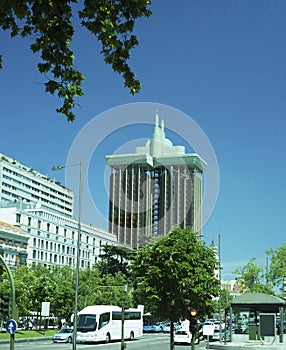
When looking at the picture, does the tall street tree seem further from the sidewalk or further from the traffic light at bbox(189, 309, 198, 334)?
the sidewalk

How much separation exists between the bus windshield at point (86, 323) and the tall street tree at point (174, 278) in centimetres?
2385

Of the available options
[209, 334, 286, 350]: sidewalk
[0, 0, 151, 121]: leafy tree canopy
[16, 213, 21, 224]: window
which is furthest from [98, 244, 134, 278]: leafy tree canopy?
[0, 0, 151, 121]: leafy tree canopy

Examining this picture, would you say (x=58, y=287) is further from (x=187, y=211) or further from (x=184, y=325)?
(x=187, y=211)

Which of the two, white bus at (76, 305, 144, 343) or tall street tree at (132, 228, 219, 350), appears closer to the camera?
tall street tree at (132, 228, 219, 350)

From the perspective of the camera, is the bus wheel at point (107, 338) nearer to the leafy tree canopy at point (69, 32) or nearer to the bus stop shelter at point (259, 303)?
the bus stop shelter at point (259, 303)

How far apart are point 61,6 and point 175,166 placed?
155805 mm

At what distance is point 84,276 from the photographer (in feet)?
269

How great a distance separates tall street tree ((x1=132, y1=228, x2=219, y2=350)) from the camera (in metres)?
29.6

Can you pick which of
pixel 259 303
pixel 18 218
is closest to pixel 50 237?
pixel 18 218

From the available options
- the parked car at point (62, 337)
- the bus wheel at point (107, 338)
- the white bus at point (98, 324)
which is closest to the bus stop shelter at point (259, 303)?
the white bus at point (98, 324)

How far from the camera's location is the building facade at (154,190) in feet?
490

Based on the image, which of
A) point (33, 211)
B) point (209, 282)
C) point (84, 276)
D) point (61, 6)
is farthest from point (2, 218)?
point (61, 6)

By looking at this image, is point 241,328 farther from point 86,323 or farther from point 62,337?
point 62,337

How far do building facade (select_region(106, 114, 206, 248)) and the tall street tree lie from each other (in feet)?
371
